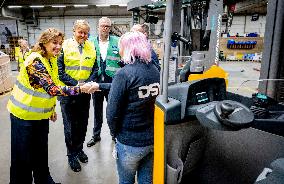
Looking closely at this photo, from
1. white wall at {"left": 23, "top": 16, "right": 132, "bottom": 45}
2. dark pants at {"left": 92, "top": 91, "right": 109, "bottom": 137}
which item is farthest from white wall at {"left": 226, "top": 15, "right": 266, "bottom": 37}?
dark pants at {"left": 92, "top": 91, "right": 109, "bottom": 137}

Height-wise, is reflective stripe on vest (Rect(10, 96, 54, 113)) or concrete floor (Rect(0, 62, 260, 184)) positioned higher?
reflective stripe on vest (Rect(10, 96, 54, 113))

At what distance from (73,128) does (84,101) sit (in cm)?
40

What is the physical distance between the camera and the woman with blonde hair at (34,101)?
2340 millimetres

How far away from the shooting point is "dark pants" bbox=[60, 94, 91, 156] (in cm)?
339

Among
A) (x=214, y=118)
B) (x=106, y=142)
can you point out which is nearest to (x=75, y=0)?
(x=106, y=142)

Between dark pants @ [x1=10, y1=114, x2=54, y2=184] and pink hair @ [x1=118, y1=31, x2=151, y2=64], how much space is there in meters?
1.24

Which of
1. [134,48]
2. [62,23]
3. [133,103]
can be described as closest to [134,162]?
[133,103]

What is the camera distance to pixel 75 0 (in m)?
18.8

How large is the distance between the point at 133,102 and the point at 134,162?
0.53 metres

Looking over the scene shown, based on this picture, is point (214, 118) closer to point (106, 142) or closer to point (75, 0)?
point (106, 142)

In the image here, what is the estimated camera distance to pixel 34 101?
7.93 ft

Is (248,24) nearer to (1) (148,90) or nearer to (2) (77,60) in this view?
(2) (77,60)

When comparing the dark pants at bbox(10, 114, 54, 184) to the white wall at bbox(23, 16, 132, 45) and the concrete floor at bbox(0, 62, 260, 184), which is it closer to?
the concrete floor at bbox(0, 62, 260, 184)

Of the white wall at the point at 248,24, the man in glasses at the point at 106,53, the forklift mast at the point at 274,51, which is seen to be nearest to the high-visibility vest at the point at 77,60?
the man in glasses at the point at 106,53
